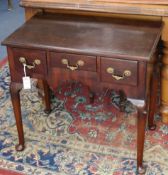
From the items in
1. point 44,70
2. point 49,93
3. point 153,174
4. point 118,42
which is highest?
point 118,42

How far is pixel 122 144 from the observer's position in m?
1.88

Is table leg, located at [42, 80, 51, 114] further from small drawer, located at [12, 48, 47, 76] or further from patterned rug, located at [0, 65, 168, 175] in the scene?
small drawer, located at [12, 48, 47, 76]

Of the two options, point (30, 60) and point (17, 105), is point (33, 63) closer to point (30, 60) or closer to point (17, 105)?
point (30, 60)

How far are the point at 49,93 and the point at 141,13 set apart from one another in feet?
2.60

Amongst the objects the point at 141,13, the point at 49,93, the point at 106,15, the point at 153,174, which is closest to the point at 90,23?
the point at 106,15

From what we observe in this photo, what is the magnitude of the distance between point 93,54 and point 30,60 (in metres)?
0.30

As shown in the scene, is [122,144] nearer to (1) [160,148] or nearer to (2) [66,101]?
(1) [160,148]

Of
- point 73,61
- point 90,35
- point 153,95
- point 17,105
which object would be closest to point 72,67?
point 73,61

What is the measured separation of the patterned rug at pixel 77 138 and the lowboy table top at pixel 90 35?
0.61 metres

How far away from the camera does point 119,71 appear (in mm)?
1438

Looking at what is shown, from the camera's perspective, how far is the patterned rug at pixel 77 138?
1.75 meters

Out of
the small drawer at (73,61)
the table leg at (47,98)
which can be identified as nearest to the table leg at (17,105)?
the small drawer at (73,61)

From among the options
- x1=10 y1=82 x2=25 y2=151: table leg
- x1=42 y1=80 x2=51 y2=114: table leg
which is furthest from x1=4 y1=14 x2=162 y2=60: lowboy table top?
x1=42 y1=80 x2=51 y2=114: table leg

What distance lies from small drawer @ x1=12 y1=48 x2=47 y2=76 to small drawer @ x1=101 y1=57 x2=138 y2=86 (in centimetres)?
27
